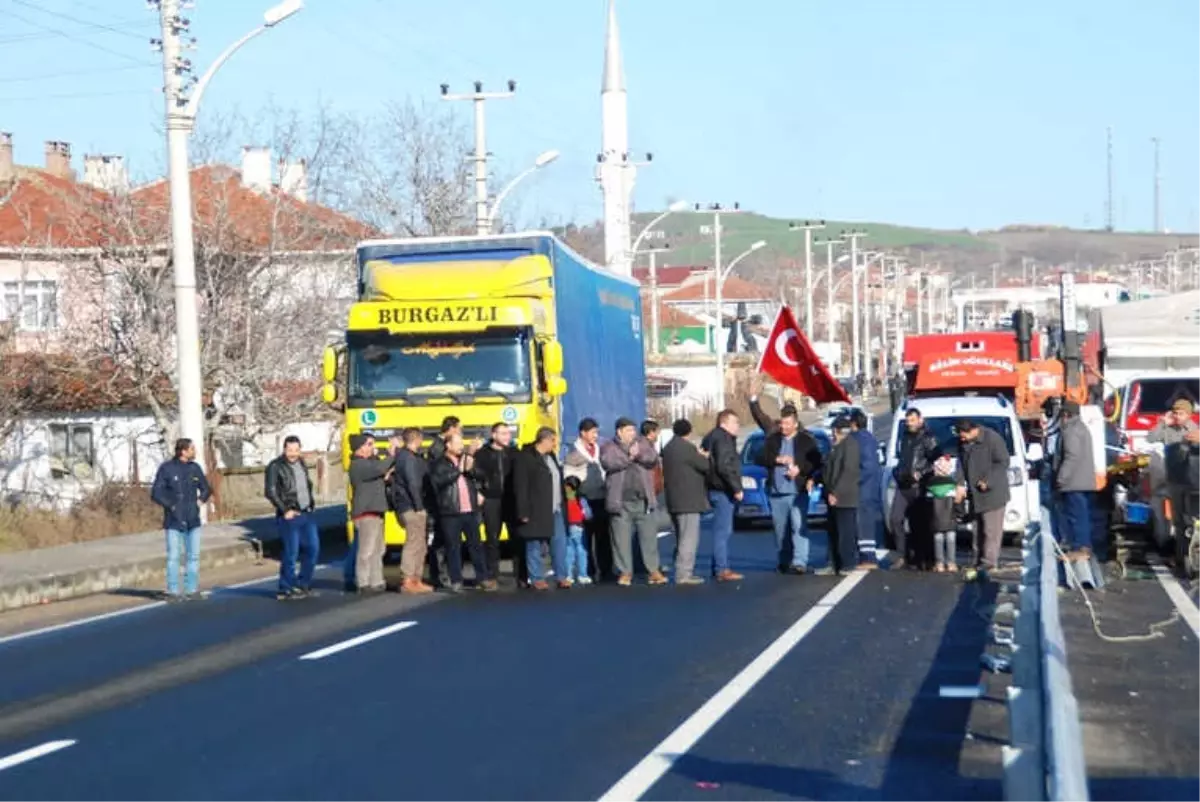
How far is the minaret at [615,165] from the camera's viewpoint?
59.9 meters

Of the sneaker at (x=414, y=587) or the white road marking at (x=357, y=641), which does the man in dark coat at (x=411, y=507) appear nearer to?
the sneaker at (x=414, y=587)

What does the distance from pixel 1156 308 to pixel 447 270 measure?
1435 centimetres

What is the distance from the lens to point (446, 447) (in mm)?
20844

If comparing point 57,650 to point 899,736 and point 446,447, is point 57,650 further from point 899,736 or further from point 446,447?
point 899,736

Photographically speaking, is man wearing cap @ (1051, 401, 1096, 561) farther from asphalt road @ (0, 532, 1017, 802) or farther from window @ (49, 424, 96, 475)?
window @ (49, 424, 96, 475)

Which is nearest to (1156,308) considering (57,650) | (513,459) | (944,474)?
(944,474)

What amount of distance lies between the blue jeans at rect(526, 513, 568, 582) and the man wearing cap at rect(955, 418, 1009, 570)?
4.28 m

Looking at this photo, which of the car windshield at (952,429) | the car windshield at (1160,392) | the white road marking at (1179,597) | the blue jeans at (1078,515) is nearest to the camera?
the white road marking at (1179,597)

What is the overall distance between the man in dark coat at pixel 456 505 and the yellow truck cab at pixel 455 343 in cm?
157

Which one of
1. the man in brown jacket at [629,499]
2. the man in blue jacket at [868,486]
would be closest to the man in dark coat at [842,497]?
the man in blue jacket at [868,486]

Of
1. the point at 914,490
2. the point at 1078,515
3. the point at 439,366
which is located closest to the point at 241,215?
the point at 439,366

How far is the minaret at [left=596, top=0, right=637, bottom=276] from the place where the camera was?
196ft

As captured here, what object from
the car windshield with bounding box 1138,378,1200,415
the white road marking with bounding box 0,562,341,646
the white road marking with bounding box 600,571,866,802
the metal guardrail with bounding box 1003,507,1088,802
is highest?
the car windshield with bounding box 1138,378,1200,415

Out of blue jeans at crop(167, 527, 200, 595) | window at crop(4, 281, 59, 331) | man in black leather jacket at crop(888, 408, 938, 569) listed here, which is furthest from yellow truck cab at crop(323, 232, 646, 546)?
window at crop(4, 281, 59, 331)
